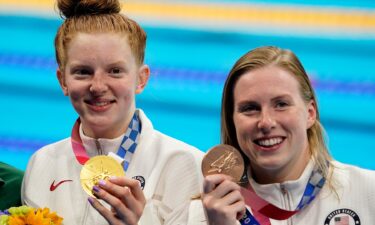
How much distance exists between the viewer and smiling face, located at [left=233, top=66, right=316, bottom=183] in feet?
9.31

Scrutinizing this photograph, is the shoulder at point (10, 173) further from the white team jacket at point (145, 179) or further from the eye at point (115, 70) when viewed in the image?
the eye at point (115, 70)

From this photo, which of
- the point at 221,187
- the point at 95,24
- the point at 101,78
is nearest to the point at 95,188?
the point at 221,187

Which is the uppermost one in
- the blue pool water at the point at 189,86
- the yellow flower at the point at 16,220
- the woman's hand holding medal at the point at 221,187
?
the blue pool water at the point at 189,86

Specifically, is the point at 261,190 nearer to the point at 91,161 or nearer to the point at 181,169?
the point at 181,169

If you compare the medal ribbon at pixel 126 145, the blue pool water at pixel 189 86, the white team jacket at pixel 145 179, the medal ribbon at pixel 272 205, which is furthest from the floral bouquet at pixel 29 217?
the blue pool water at pixel 189 86

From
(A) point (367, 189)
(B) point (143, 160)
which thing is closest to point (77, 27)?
(B) point (143, 160)

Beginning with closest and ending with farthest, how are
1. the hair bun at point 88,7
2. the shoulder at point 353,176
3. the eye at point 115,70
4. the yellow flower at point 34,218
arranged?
the yellow flower at point 34,218 < the shoulder at point 353,176 < the eye at point 115,70 < the hair bun at point 88,7

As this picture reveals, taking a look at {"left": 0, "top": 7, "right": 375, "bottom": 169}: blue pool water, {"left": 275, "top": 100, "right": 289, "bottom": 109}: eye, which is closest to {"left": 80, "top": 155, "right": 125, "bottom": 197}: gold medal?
{"left": 275, "top": 100, "right": 289, "bottom": 109}: eye

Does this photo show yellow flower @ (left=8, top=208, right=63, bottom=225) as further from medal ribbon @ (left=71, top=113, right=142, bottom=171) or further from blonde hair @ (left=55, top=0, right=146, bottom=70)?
blonde hair @ (left=55, top=0, right=146, bottom=70)

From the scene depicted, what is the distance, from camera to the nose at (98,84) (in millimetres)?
2971

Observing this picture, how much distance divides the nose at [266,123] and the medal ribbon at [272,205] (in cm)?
25

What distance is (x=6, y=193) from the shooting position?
3295 millimetres

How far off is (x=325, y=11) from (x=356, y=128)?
133 cm

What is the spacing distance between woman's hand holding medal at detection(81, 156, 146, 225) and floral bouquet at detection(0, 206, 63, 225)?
223mm
